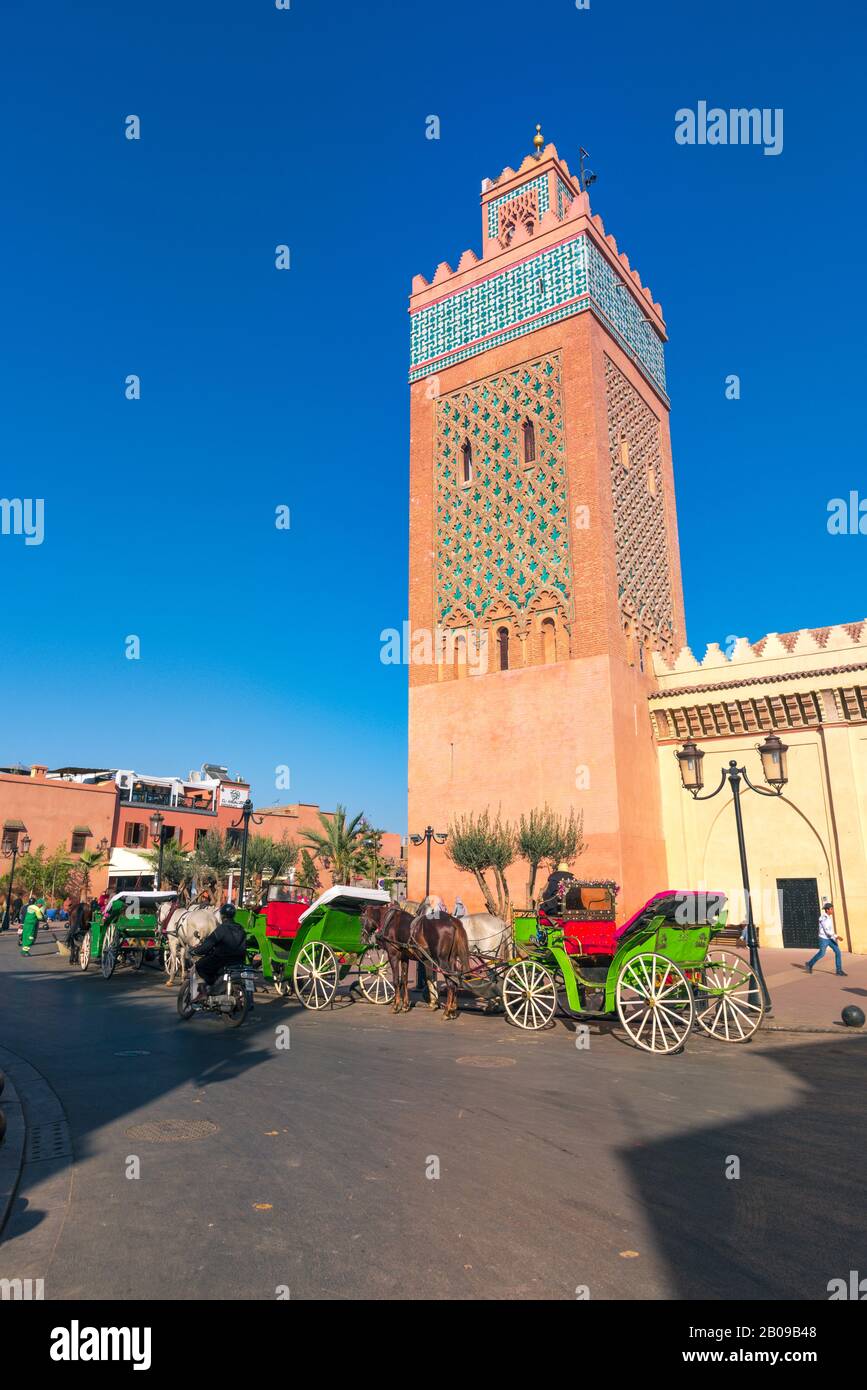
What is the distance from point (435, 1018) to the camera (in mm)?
11578

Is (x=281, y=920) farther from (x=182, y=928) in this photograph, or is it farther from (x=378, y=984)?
(x=378, y=984)

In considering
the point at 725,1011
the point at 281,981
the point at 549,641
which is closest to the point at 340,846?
the point at 549,641

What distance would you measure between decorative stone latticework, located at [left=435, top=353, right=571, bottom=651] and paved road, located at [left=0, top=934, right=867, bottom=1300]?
17690 mm

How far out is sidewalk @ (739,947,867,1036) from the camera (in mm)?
11305

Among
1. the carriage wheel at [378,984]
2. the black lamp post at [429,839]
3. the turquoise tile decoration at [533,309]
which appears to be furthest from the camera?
the turquoise tile decoration at [533,309]

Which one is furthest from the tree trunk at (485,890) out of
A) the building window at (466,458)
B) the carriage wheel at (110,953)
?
the building window at (466,458)

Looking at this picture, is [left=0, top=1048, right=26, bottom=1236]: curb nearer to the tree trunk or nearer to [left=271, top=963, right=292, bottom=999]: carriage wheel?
[left=271, top=963, right=292, bottom=999]: carriage wheel

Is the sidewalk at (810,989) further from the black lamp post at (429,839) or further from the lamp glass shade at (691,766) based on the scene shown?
the black lamp post at (429,839)

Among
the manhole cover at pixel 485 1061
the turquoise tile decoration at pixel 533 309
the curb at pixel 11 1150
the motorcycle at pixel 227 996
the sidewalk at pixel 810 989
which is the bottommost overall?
the sidewalk at pixel 810 989

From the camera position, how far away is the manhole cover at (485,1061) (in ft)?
26.6

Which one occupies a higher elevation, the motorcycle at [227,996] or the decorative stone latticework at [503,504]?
the decorative stone latticework at [503,504]

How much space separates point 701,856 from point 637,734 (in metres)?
4.10

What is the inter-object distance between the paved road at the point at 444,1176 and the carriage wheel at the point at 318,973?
3.30 m

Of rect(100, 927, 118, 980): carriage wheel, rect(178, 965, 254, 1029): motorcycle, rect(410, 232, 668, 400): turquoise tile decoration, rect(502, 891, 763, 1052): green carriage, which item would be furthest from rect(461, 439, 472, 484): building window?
rect(178, 965, 254, 1029): motorcycle
